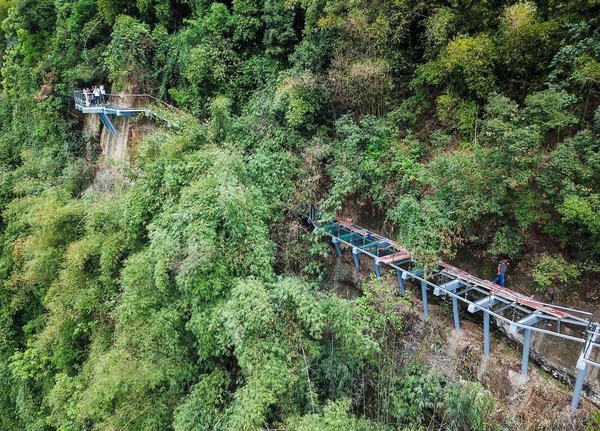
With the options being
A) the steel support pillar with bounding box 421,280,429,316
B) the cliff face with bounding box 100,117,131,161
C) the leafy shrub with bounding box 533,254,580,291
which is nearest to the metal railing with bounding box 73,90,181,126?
the cliff face with bounding box 100,117,131,161

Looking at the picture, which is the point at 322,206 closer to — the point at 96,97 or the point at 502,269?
the point at 502,269

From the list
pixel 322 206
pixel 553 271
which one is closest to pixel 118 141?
pixel 322 206

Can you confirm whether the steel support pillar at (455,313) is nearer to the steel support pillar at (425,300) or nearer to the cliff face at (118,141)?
the steel support pillar at (425,300)

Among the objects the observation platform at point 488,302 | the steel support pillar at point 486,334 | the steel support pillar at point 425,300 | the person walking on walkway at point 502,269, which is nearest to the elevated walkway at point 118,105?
the observation platform at point 488,302

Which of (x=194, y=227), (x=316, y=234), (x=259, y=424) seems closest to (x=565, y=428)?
(x=259, y=424)

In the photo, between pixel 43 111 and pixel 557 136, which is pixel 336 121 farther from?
pixel 43 111
